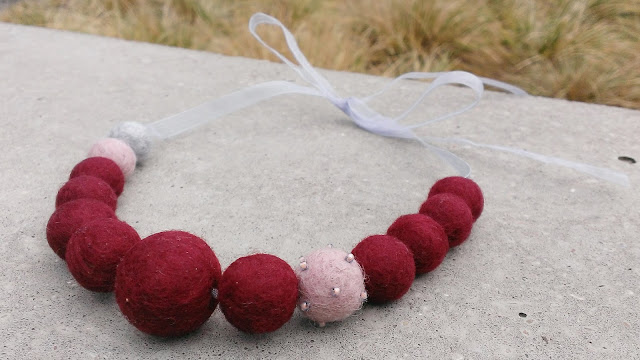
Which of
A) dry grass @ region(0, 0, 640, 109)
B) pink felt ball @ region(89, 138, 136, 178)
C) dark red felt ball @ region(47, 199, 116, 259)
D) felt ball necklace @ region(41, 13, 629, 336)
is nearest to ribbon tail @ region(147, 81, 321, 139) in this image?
pink felt ball @ region(89, 138, 136, 178)

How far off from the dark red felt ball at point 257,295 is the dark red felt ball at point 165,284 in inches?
1.3

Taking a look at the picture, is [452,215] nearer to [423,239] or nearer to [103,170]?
[423,239]

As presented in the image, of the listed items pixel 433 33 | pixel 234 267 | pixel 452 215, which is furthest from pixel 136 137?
pixel 433 33

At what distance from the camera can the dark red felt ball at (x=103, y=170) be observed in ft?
3.88

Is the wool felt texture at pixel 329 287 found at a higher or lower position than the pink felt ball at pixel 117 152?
higher

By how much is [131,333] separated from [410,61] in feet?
5.98

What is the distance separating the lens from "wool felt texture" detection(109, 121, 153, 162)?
133cm

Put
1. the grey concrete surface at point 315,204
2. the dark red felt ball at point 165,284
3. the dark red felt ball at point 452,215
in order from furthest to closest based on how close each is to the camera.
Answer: the dark red felt ball at point 452,215, the grey concrete surface at point 315,204, the dark red felt ball at point 165,284

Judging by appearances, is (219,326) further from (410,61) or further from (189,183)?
(410,61)

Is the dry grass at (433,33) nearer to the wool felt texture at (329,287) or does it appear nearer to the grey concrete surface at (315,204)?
the grey concrete surface at (315,204)

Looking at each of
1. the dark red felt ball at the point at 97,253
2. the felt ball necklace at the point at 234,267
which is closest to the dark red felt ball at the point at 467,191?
the felt ball necklace at the point at 234,267

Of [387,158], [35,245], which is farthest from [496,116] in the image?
[35,245]

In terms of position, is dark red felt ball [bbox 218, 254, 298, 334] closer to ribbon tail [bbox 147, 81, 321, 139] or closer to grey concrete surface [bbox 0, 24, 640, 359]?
grey concrete surface [bbox 0, 24, 640, 359]

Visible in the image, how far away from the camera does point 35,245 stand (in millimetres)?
1082
